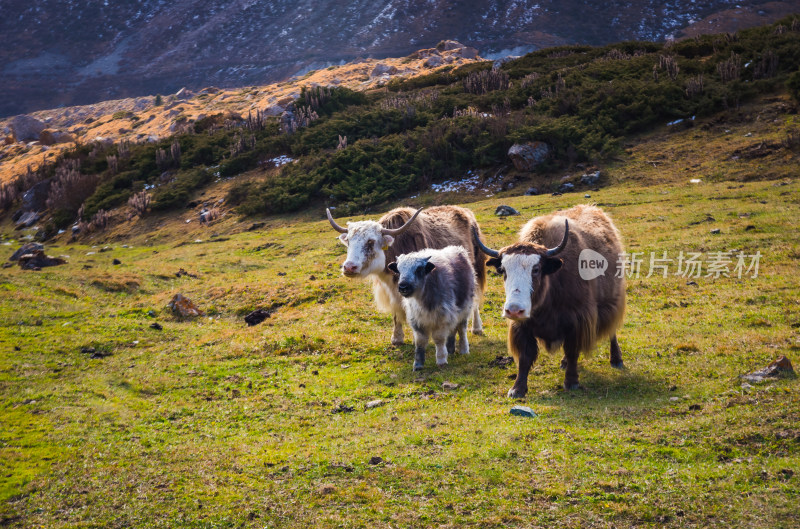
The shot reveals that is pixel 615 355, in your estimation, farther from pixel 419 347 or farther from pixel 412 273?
pixel 412 273

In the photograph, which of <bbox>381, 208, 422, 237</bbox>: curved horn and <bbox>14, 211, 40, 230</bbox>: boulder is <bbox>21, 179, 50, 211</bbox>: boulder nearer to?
<bbox>14, 211, 40, 230</bbox>: boulder

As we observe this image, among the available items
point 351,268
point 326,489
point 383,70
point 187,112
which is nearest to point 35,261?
point 351,268

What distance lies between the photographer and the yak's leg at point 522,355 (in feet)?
27.1

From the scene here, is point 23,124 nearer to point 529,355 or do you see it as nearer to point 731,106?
point 731,106

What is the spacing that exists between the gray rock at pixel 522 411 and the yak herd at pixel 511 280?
705mm

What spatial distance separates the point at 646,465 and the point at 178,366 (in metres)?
8.42

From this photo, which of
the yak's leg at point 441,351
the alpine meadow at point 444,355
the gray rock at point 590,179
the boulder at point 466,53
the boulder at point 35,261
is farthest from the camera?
the boulder at point 466,53

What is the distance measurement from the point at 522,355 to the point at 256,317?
769cm

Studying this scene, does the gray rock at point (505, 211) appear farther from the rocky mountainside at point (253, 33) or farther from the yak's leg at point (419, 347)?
the rocky mountainside at point (253, 33)

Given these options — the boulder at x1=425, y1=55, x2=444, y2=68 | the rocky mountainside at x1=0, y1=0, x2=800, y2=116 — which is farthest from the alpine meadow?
the rocky mountainside at x1=0, y1=0, x2=800, y2=116

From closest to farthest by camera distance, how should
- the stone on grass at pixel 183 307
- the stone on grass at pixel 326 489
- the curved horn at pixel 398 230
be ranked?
the stone on grass at pixel 326 489, the curved horn at pixel 398 230, the stone on grass at pixel 183 307

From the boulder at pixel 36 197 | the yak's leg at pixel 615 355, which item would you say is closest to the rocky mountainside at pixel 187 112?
the boulder at pixel 36 197

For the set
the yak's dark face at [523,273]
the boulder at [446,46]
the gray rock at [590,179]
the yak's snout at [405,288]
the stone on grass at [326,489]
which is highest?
the boulder at [446,46]

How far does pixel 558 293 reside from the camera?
328 inches
